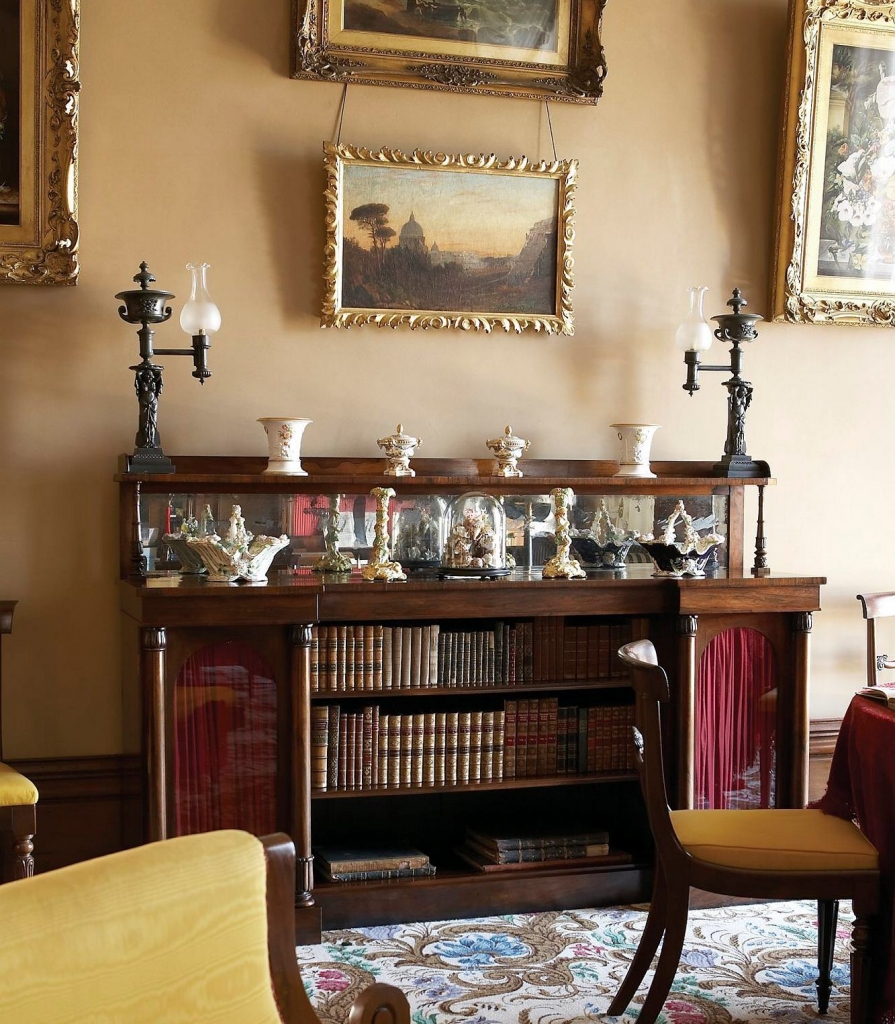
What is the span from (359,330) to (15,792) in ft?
6.16

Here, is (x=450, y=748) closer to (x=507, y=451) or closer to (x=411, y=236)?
(x=507, y=451)

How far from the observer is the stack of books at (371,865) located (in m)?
3.73

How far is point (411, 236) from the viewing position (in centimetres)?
416

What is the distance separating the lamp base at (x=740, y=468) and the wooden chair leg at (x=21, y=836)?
2533 millimetres

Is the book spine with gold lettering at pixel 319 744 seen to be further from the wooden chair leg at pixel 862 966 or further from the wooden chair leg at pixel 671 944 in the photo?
the wooden chair leg at pixel 862 966

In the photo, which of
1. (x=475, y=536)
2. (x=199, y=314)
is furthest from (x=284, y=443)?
(x=475, y=536)

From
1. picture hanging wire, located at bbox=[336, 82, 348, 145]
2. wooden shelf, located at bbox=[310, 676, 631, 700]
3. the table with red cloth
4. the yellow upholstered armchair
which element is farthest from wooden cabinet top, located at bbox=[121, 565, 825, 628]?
the yellow upholstered armchair

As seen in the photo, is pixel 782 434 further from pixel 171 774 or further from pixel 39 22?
pixel 39 22

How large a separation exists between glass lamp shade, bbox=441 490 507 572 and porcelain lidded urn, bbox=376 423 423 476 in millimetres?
220

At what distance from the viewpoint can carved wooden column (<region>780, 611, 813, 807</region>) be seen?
3.91 meters

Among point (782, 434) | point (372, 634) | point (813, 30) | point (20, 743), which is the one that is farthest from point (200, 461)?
point (813, 30)

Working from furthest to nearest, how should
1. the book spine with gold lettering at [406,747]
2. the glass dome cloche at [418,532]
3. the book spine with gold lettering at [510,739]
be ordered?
the glass dome cloche at [418,532] → the book spine with gold lettering at [510,739] → the book spine with gold lettering at [406,747]

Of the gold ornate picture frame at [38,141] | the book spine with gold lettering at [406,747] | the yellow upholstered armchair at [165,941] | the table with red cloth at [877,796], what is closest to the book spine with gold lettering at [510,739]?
the book spine with gold lettering at [406,747]

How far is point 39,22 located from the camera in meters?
3.78
